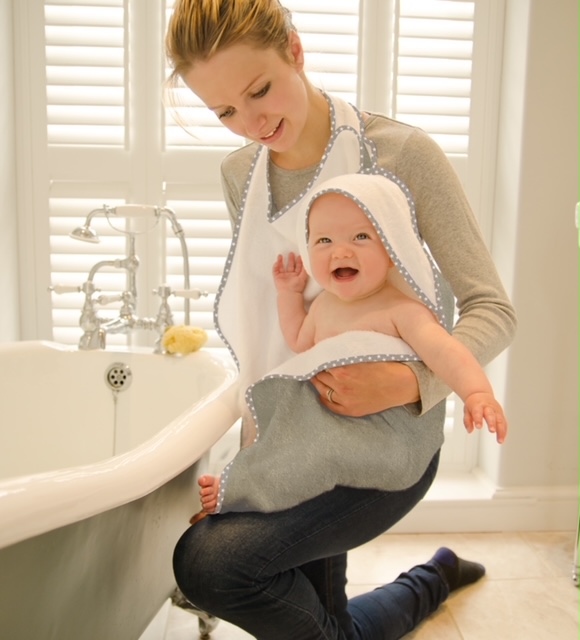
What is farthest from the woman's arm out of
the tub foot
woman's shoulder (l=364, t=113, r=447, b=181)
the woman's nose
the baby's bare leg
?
the tub foot

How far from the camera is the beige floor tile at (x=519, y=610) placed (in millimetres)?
1758

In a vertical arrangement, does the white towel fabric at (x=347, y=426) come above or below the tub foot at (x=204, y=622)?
above

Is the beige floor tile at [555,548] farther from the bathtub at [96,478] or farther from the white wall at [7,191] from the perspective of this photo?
the white wall at [7,191]

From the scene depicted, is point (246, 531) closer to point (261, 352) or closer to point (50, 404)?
point (261, 352)

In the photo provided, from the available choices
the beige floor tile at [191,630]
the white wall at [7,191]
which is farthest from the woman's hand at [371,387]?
the white wall at [7,191]

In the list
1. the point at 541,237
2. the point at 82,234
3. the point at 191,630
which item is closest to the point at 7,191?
the point at 82,234

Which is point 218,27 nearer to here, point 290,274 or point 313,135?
point 313,135

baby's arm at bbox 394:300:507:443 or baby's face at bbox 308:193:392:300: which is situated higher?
baby's face at bbox 308:193:392:300

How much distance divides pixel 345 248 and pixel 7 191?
1499 mm

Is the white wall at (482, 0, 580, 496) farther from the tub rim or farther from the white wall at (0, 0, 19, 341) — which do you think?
the white wall at (0, 0, 19, 341)

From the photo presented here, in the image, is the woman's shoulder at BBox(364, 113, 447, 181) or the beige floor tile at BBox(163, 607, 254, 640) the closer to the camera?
the woman's shoulder at BBox(364, 113, 447, 181)

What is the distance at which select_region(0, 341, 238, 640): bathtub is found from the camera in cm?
94

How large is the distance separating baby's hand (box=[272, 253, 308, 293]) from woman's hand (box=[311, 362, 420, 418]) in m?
Answer: 0.19

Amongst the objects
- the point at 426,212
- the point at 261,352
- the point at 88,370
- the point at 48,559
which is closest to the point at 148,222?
the point at 88,370
